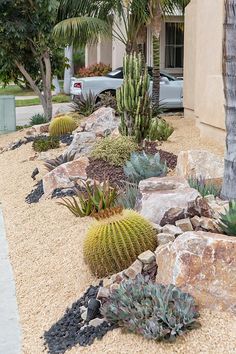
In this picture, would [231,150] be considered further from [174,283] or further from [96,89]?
[96,89]

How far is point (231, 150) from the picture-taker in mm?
6543

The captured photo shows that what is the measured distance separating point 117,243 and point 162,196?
0.96 m

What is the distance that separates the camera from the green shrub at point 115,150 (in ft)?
31.4

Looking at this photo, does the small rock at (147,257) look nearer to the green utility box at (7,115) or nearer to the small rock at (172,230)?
the small rock at (172,230)

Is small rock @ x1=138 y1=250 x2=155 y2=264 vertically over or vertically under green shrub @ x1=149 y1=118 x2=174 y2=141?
under

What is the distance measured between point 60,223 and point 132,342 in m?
3.27

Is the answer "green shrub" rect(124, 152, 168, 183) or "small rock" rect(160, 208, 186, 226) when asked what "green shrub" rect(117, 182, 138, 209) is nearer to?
"green shrub" rect(124, 152, 168, 183)

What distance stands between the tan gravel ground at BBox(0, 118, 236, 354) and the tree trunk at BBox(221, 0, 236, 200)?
5.59 feet

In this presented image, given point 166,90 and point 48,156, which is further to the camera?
point 166,90

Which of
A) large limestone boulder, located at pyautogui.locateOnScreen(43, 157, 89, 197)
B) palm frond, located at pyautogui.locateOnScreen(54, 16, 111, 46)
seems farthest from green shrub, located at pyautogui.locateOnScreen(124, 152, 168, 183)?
palm frond, located at pyautogui.locateOnScreen(54, 16, 111, 46)

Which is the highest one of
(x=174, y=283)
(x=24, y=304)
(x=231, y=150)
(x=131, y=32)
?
(x=131, y=32)

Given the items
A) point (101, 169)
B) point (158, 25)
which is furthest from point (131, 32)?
point (101, 169)

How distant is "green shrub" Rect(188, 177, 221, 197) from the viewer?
6.86 meters

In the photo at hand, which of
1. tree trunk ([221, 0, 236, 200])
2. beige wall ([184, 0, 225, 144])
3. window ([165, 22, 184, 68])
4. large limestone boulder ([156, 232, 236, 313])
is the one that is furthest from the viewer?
window ([165, 22, 184, 68])
